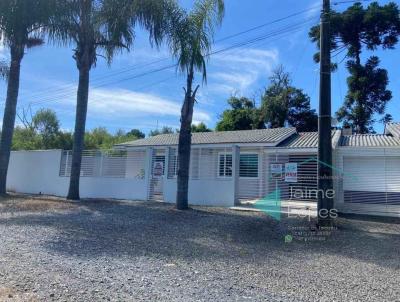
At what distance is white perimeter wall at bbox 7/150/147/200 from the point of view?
1822 centimetres

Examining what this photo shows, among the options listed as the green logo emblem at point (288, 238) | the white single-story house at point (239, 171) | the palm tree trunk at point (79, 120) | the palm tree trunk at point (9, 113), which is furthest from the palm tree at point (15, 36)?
the green logo emblem at point (288, 238)

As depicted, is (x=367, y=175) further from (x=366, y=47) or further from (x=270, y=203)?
(x=366, y=47)

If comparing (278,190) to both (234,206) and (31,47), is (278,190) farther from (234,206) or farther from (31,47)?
(31,47)

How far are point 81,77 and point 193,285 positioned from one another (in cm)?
1252

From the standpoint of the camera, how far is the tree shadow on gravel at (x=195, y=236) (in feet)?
25.5

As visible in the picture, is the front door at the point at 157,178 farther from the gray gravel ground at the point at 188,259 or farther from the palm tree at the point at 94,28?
the gray gravel ground at the point at 188,259

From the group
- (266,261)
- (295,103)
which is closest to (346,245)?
(266,261)

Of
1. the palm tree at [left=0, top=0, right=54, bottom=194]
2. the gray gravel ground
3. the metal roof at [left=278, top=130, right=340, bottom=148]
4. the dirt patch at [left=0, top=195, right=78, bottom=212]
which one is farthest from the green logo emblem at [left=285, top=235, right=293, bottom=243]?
the palm tree at [left=0, top=0, right=54, bottom=194]

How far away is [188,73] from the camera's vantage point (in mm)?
13375

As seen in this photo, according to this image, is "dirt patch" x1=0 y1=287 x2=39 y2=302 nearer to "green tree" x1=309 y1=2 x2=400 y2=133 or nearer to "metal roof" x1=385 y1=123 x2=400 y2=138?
"metal roof" x1=385 y1=123 x2=400 y2=138

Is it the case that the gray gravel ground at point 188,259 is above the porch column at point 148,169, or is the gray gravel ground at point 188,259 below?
below

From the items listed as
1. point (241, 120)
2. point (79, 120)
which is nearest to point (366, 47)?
point (241, 120)

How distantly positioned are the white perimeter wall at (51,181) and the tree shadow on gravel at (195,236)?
4.85 m

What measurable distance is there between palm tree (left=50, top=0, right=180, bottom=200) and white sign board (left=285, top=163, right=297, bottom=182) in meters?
6.63
